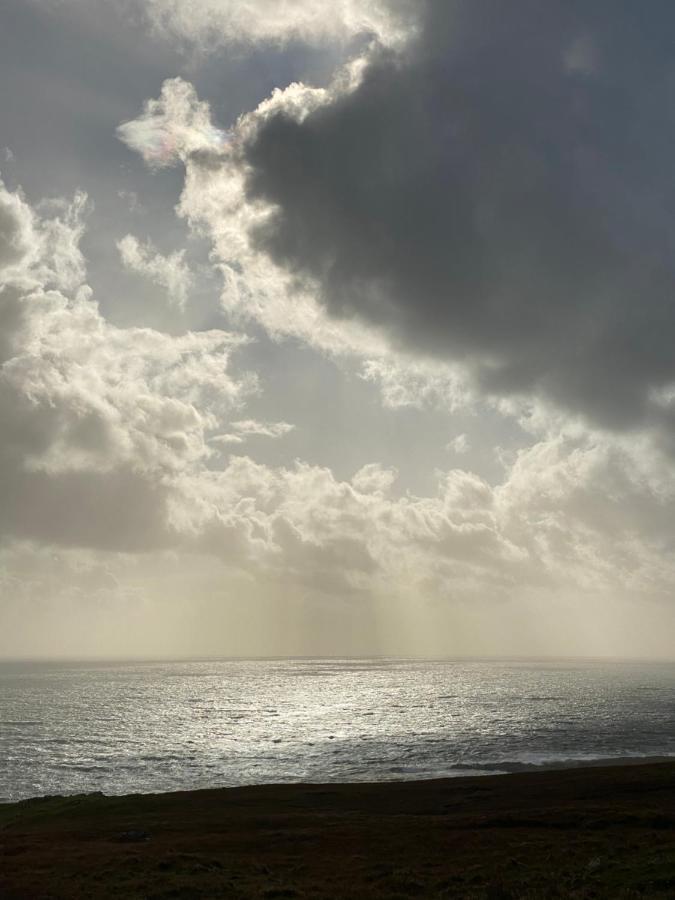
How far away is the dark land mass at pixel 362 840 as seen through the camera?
37.7m

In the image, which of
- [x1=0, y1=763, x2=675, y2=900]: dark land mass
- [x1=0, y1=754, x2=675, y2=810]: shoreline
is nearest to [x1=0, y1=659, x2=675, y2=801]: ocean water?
[x1=0, y1=754, x2=675, y2=810]: shoreline

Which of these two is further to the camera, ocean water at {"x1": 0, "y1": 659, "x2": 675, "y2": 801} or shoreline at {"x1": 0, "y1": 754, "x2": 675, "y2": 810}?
ocean water at {"x1": 0, "y1": 659, "x2": 675, "y2": 801}

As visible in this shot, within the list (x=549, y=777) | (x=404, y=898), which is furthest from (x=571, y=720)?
(x=404, y=898)

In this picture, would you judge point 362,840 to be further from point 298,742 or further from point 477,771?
point 298,742

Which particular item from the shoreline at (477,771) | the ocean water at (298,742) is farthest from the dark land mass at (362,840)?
the ocean water at (298,742)

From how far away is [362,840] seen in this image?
50.2 m

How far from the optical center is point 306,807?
66562 millimetres

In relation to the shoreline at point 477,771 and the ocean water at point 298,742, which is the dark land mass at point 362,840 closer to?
the shoreline at point 477,771

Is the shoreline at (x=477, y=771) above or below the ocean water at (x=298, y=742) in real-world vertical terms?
above

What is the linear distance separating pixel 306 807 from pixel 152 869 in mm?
27292

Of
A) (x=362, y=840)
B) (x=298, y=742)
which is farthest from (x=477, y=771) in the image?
(x=298, y=742)

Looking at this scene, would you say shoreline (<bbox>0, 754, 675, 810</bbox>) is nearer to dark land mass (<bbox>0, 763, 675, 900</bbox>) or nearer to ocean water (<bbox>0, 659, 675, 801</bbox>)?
ocean water (<bbox>0, 659, 675, 801</bbox>)

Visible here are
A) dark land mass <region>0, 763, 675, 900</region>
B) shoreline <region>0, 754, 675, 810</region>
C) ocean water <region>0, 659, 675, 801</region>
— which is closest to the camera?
dark land mass <region>0, 763, 675, 900</region>

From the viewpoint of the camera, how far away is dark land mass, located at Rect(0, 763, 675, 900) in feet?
124
